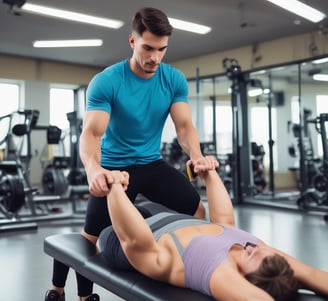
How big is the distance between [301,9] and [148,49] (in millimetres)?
4008

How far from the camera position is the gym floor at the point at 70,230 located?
2.13 m

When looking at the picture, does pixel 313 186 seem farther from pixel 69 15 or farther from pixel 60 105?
pixel 60 105

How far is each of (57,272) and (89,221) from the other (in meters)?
0.28

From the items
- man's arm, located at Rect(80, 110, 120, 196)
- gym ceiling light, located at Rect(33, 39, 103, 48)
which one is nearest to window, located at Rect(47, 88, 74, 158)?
gym ceiling light, located at Rect(33, 39, 103, 48)

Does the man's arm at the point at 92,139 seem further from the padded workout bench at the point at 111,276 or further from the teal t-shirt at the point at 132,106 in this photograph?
the padded workout bench at the point at 111,276

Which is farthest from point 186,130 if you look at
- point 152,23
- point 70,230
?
point 70,230

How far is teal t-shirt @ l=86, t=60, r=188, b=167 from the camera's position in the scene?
1.55m

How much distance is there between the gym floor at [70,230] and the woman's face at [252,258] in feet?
3.41

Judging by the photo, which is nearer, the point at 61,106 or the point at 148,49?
the point at 148,49

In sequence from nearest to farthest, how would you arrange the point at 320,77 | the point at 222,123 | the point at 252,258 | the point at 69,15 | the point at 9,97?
1. the point at 252,258
2. the point at 69,15
3. the point at 320,77
4. the point at 9,97
5. the point at 222,123

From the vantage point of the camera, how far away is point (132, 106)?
1578 mm

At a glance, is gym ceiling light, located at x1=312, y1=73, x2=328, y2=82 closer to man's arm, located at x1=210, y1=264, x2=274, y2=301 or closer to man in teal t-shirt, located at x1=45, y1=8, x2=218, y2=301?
man in teal t-shirt, located at x1=45, y1=8, x2=218, y2=301

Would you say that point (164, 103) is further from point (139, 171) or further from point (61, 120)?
point (61, 120)

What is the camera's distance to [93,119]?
151 cm
